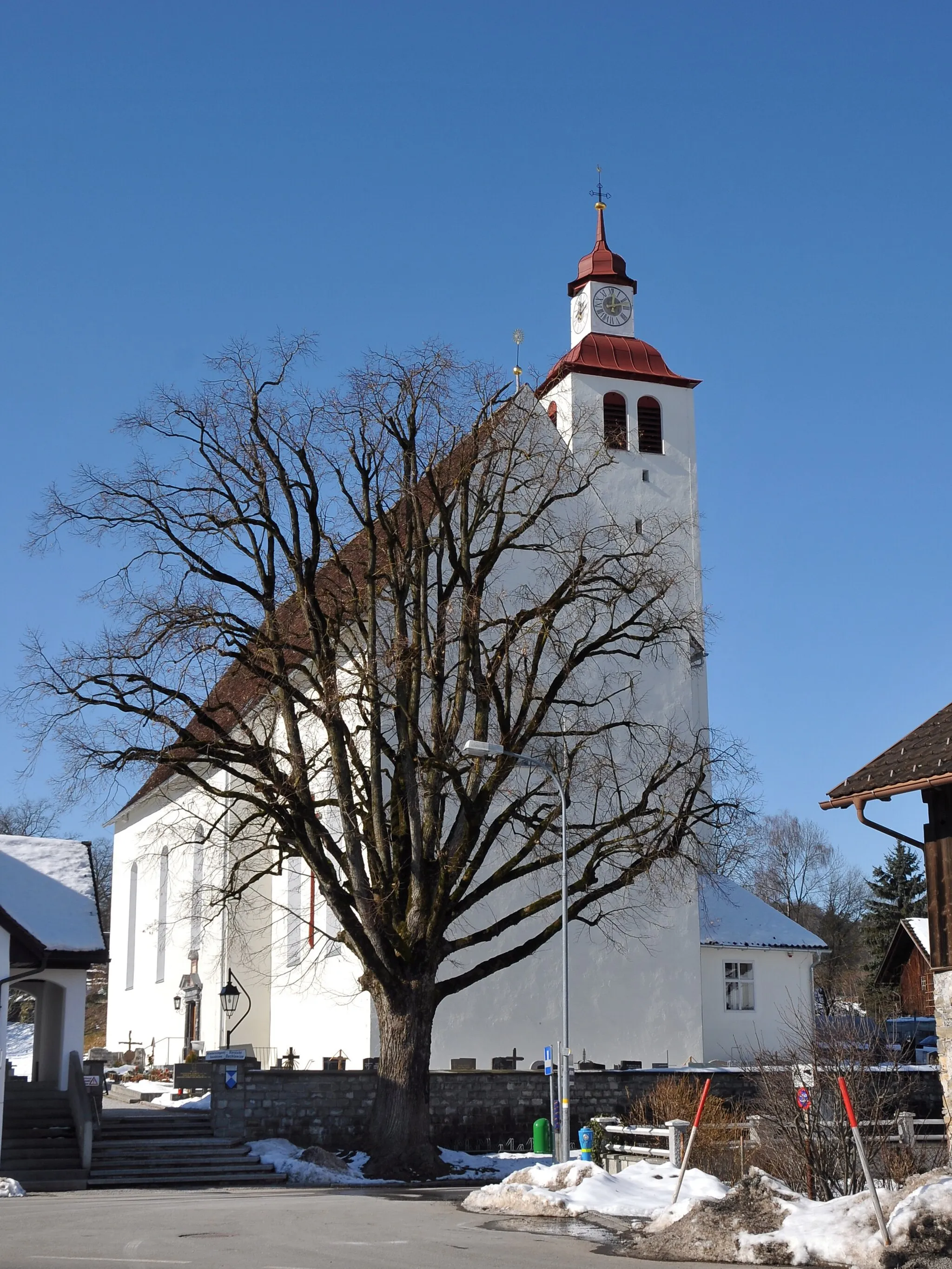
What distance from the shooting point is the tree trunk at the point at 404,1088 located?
23766mm

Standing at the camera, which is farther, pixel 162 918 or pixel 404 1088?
pixel 162 918

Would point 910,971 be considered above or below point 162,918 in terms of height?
below

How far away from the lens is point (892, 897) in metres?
61.8

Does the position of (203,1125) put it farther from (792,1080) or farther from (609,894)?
(792,1080)

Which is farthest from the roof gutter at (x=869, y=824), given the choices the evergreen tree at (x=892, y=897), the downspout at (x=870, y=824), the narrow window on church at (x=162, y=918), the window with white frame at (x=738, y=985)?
the evergreen tree at (x=892, y=897)

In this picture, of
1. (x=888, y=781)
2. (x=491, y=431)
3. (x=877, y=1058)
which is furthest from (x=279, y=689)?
(x=877, y=1058)

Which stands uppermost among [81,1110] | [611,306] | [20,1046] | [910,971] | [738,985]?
[611,306]

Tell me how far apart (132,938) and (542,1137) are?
27.6m

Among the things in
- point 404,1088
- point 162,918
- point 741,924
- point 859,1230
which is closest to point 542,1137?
point 404,1088

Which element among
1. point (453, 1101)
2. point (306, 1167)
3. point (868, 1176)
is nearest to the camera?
point (868, 1176)

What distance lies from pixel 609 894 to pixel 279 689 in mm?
11410

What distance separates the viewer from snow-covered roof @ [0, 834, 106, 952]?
25141mm

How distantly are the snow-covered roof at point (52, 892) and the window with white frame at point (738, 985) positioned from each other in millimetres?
16510

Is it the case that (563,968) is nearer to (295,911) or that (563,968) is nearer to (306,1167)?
(306,1167)
